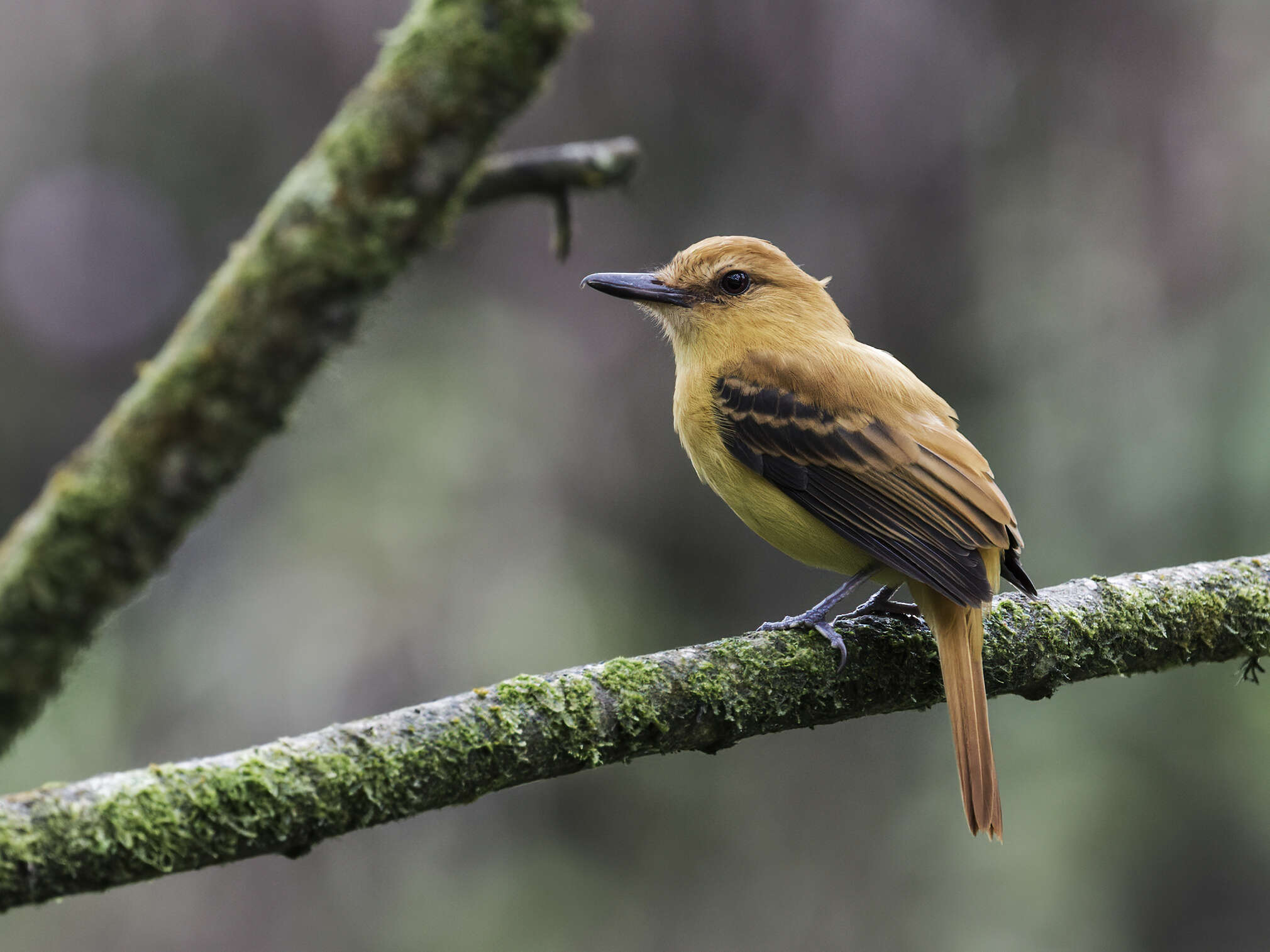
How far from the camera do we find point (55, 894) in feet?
5.55

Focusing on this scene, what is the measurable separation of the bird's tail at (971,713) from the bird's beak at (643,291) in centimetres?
162

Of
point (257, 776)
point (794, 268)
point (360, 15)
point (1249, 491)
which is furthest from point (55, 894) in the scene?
point (360, 15)

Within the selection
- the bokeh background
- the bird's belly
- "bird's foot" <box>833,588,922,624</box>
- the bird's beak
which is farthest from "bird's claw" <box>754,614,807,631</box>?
the bokeh background

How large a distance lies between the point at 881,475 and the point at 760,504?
0.35m

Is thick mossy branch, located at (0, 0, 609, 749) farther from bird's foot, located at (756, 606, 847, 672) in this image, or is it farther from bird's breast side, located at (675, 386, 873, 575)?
bird's breast side, located at (675, 386, 873, 575)

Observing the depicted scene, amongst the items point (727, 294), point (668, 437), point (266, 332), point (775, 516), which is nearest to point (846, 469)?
point (775, 516)

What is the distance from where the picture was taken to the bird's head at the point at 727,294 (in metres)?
4.15

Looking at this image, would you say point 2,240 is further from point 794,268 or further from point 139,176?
point 794,268

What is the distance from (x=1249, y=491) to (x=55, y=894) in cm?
508

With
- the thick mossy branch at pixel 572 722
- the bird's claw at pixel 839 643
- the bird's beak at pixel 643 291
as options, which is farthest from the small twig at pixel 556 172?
the bird's beak at pixel 643 291

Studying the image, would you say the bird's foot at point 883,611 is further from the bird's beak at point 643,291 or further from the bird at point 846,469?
the bird's beak at point 643,291

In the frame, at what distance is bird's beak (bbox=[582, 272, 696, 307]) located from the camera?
4.17m

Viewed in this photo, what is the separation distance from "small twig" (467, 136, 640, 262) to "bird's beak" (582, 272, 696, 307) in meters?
1.88

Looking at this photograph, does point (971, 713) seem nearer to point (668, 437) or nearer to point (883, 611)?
point (883, 611)
